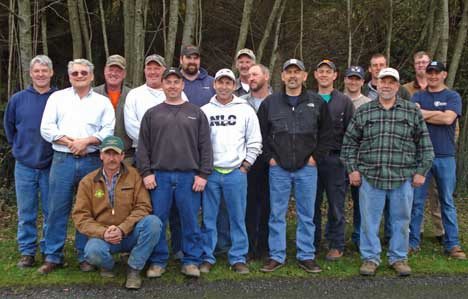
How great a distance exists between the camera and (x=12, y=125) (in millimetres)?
5449

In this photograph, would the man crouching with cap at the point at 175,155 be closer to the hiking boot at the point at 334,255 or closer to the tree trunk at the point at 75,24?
the hiking boot at the point at 334,255

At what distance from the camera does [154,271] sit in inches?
203

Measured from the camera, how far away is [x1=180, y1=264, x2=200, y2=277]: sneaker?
16.9 feet

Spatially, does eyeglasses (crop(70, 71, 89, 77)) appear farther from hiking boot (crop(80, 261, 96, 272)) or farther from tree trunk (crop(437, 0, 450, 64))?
tree trunk (crop(437, 0, 450, 64))

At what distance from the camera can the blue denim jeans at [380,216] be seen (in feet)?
17.5

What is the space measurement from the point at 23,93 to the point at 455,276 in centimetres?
497

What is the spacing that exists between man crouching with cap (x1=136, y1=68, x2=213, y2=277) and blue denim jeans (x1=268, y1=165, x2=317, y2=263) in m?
0.80

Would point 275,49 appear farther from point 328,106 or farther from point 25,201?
point 25,201

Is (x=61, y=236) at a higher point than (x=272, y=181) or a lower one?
lower

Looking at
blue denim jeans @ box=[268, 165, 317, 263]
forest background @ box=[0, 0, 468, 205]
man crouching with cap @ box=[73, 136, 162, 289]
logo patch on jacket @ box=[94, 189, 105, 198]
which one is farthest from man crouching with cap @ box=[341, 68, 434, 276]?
forest background @ box=[0, 0, 468, 205]

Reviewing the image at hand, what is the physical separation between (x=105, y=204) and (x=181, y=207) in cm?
75

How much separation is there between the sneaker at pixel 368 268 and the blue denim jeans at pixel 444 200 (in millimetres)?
964

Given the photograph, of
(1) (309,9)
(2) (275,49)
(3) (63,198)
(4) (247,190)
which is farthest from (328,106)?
(1) (309,9)

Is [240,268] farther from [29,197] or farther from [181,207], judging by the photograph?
[29,197]
